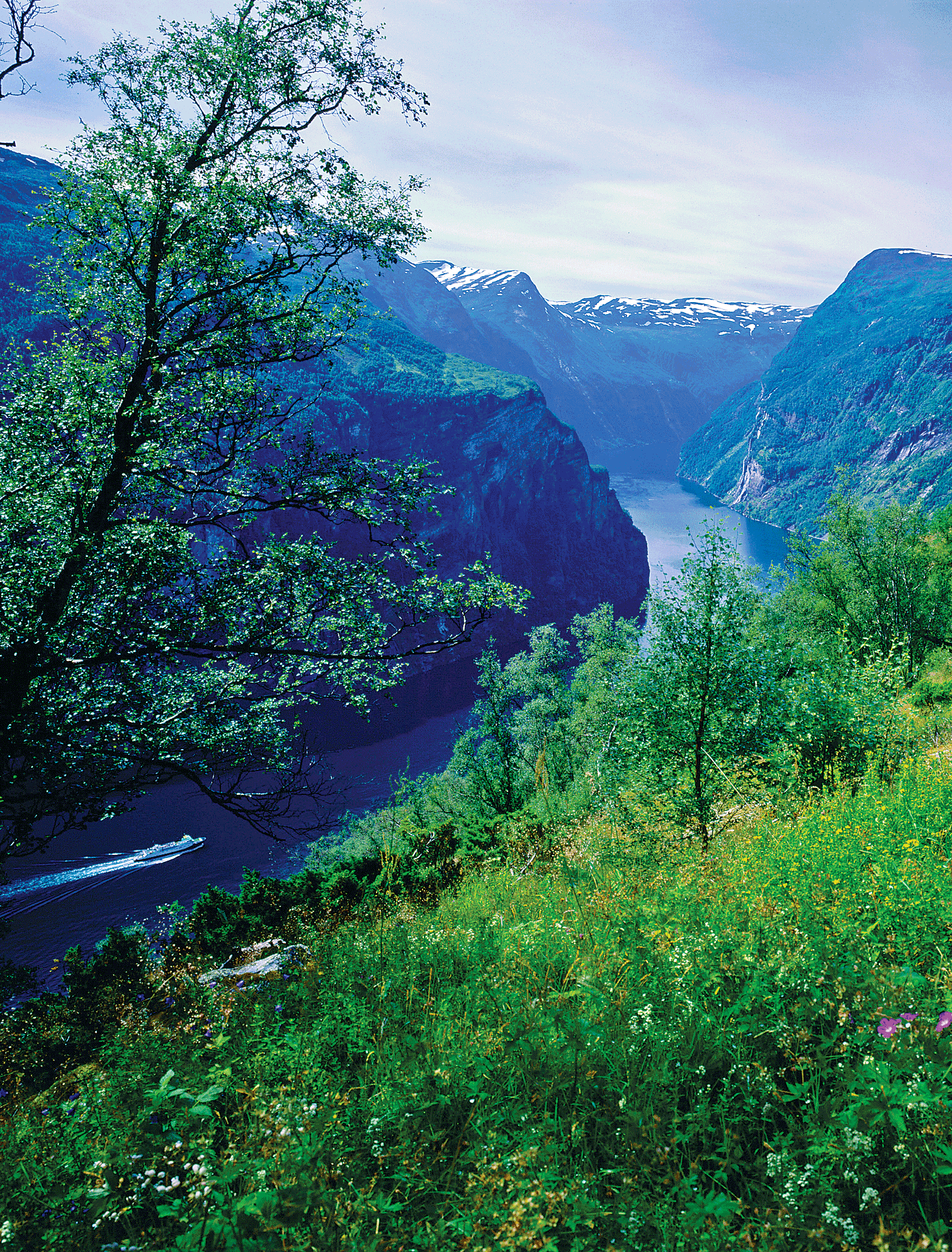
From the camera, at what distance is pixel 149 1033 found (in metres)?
3.95

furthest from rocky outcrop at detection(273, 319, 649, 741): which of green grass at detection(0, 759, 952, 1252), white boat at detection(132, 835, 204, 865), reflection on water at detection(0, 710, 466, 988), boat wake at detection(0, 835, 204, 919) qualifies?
green grass at detection(0, 759, 952, 1252)

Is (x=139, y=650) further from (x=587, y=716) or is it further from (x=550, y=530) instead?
(x=550, y=530)

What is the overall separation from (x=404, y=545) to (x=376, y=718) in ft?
267

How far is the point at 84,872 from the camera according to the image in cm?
4919

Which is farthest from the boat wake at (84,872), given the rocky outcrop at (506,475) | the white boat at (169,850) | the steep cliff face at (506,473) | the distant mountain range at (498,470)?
the steep cliff face at (506,473)

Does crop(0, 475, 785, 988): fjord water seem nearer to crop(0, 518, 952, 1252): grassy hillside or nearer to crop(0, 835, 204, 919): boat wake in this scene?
crop(0, 835, 204, 919): boat wake

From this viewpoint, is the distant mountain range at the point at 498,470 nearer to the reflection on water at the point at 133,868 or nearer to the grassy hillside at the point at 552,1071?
the reflection on water at the point at 133,868

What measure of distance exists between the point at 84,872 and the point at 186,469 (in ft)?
183

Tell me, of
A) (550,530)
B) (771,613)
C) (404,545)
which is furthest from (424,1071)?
(550,530)

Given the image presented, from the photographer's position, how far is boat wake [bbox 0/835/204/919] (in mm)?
45125

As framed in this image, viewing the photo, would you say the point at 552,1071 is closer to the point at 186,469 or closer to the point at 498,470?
the point at 186,469

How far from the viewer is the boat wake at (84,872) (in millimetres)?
45125

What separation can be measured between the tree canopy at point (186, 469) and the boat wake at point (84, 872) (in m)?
50.0

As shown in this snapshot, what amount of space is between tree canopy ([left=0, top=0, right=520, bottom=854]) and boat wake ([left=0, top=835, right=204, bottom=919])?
164 ft
